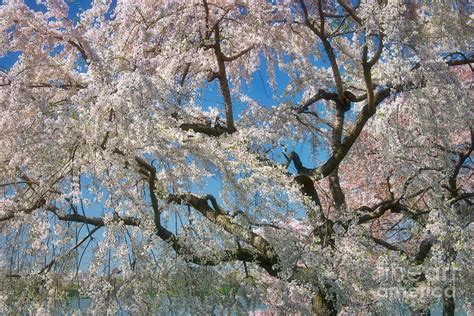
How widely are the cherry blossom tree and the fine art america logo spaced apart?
2cm

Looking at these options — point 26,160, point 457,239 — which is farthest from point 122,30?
point 457,239

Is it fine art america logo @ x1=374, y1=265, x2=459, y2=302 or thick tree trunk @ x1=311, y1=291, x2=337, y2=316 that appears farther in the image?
thick tree trunk @ x1=311, y1=291, x2=337, y2=316

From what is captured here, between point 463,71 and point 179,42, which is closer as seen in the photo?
point 179,42

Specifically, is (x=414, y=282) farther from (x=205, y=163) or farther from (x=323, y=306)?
(x=205, y=163)

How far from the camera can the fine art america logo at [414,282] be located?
4980 millimetres

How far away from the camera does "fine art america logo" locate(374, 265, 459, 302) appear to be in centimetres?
498

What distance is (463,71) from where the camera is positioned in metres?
8.84

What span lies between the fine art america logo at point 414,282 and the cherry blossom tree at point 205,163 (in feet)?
0.06

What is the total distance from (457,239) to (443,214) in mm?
363

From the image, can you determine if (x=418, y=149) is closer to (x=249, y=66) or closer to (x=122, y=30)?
(x=249, y=66)

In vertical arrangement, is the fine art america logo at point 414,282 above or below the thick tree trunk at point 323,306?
above

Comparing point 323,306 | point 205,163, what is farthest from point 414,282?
point 205,163

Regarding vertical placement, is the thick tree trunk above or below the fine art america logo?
below

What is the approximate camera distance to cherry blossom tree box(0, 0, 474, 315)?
421cm
